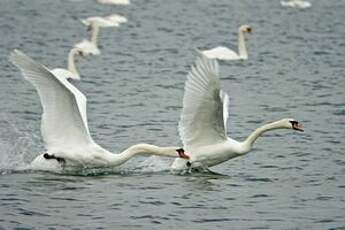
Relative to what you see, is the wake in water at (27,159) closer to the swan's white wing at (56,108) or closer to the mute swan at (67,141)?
the mute swan at (67,141)

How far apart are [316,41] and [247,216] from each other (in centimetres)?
1809

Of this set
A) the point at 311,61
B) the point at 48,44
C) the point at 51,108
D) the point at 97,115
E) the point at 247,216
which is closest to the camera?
the point at 247,216

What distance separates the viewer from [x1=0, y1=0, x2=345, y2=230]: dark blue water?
12984 millimetres

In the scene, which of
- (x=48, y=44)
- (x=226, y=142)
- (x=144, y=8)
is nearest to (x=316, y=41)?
(x=48, y=44)

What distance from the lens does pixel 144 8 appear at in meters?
39.2

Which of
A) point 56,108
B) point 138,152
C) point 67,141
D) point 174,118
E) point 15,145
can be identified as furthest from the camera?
point 174,118

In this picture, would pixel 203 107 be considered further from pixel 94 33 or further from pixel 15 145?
pixel 94 33

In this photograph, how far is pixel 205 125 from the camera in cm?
1490

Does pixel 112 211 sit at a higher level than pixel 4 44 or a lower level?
lower

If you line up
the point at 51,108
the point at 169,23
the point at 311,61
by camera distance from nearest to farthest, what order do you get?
the point at 51,108 → the point at 311,61 → the point at 169,23

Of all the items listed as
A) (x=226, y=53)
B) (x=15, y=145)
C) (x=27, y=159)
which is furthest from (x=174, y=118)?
(x=226, y=53)

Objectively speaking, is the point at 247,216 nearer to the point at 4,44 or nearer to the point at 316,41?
the point at 4,44

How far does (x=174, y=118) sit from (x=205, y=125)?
4.96m

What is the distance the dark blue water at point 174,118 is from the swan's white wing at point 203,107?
521 millimetres
